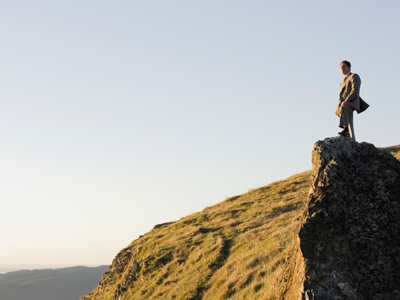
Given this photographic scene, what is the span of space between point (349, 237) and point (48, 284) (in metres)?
171

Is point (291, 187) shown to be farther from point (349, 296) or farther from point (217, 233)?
point (349, 296)

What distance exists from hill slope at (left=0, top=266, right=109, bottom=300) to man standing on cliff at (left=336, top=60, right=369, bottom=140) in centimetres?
Result: 13863

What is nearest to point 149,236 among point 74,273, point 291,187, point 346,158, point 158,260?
point 158,260

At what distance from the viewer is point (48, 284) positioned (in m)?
160

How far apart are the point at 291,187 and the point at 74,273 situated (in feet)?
550

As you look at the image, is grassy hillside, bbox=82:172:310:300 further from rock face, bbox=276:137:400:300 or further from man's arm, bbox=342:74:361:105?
man's arm, bbox=342:74:361:105

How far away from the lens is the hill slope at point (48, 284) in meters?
147

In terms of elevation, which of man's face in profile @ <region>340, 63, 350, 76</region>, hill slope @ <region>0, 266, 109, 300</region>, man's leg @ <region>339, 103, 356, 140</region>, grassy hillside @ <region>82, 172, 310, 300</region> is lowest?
hill slope @ <region>0, 266, 109, 300</region>

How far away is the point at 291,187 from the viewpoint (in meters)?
32.8

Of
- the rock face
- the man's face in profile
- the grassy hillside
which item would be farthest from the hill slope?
the rock face

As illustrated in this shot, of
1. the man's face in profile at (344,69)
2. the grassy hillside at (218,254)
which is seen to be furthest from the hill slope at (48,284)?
the man's face in profile at (344,69)

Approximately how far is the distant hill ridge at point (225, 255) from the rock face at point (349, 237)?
83mm

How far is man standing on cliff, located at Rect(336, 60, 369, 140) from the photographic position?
10.8 m

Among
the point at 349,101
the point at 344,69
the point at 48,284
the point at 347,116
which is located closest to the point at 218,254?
the point at 347,116
